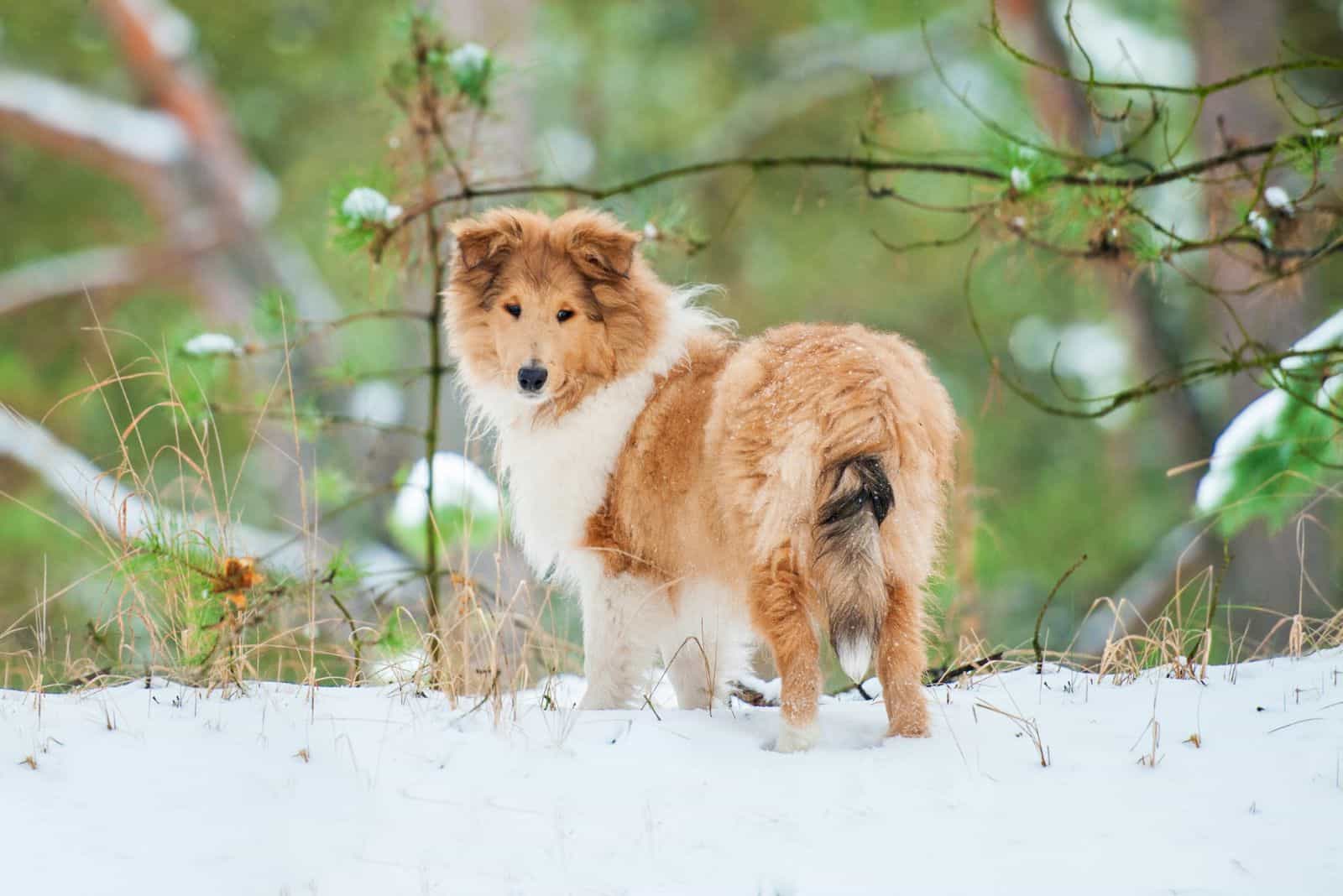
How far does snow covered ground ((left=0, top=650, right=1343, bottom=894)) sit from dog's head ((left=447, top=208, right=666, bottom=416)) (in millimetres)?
1257

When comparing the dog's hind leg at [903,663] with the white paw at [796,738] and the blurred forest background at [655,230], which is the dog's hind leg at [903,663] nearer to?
the white paw at [796,738]

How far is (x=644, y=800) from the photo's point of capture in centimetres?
328

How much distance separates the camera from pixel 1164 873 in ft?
9.59

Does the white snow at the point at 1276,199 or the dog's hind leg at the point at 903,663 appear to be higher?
the white snow at the point at 1276,199

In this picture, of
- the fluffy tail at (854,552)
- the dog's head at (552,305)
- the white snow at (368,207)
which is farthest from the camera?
the white snow at (368,207)

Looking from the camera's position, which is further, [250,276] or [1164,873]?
[250,276]

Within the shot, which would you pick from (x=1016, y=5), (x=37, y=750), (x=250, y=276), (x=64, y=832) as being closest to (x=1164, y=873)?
(x=64, y=832)

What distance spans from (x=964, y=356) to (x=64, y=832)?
13861 millimetres

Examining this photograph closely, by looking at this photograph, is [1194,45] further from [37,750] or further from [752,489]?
[37,750]

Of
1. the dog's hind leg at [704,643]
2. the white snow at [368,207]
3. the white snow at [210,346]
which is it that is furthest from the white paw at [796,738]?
the white snow at [210,346]

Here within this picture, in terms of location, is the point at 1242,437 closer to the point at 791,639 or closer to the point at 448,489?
the point at 791,639

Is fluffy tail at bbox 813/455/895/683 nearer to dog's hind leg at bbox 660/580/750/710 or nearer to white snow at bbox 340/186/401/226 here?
dog's hind leg at bbox 660/580/750/710

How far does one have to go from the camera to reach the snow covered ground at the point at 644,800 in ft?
9.68

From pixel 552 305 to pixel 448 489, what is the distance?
5.43ft
